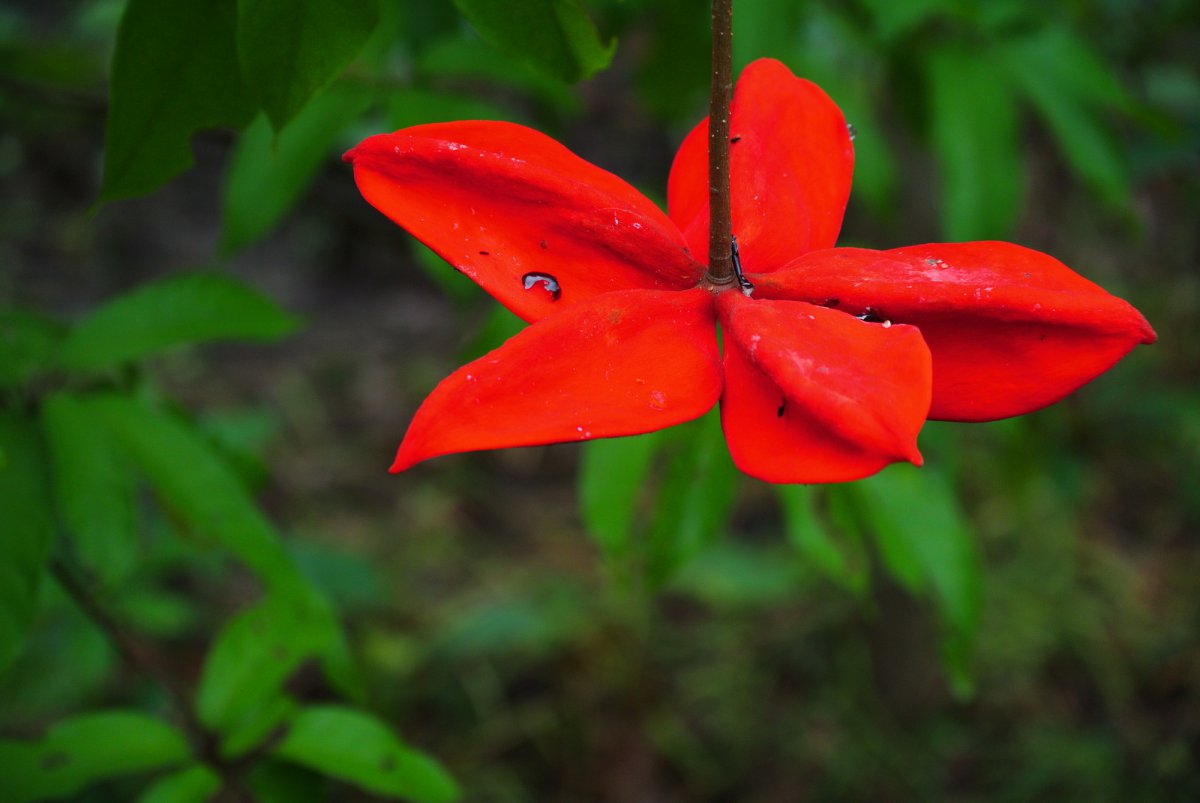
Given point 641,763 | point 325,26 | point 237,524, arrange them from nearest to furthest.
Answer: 1. point 325,26
2. point 237,524
3. point 641,763

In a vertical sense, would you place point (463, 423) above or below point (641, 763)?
above

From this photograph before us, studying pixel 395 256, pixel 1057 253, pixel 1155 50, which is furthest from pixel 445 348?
pixel 1155 50

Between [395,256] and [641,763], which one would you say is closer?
[641,763]

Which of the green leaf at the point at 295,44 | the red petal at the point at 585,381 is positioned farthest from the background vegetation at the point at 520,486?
the red petal at the point at 585,381

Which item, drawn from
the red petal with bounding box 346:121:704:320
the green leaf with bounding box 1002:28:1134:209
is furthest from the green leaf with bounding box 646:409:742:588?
the green leaf with bounding box 1002:28:1134:209

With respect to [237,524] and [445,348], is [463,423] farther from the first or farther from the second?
[445,348]

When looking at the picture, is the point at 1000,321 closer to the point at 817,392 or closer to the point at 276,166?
the point at 817,392
